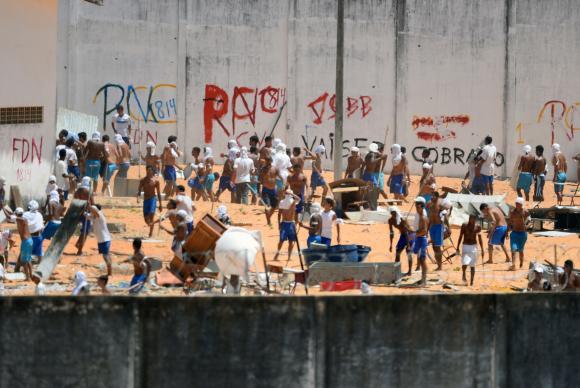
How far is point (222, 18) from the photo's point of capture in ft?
120

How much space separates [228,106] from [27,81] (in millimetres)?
10343

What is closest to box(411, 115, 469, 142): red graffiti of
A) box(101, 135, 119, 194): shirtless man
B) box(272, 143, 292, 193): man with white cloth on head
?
box(272, 143, 292, 193): man with white cloth on head

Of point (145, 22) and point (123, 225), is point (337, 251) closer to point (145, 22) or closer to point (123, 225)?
point (123, 225)

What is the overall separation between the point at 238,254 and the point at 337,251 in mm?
4519

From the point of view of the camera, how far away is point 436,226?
24547mm

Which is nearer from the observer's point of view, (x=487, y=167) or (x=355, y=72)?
(x=487, y=167)

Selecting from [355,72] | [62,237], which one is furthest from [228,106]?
[62,237]

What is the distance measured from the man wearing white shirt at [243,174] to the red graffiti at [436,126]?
780 centimetres

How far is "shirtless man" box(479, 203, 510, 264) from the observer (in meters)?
25.2

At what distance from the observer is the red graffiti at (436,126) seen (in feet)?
122

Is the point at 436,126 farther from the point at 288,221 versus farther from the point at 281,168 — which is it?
the point at 288,221

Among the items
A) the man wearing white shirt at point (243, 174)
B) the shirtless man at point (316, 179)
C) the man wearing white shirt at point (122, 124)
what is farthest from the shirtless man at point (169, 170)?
the man wearing white shirt at point (122, 124)

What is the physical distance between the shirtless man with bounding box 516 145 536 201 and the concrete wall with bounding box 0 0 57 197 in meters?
10.6

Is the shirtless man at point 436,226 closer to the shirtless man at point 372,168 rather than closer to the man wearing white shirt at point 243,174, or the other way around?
the shirtless man at point 372,168
